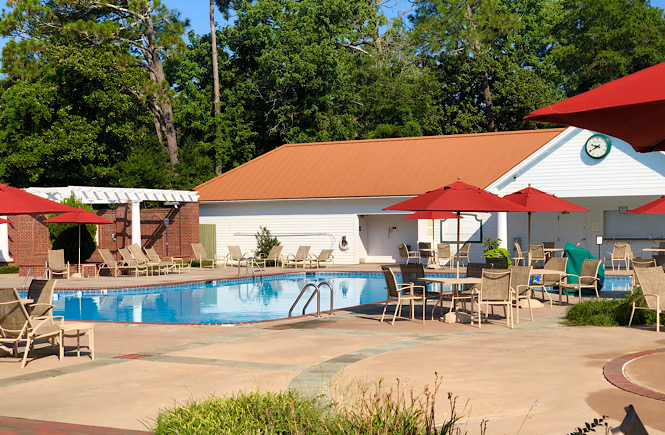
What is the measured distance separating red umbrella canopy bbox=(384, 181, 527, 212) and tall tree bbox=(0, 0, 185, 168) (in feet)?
87.5

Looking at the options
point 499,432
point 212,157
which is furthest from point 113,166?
point 499,432

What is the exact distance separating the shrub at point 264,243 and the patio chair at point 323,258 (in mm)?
→ 1613

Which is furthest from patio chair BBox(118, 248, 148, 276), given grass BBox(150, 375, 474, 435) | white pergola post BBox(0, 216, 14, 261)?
grass BBox(150, 375, 474, 435)

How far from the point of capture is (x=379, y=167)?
31.6 meters

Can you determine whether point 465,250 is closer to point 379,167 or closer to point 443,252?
point 443,252

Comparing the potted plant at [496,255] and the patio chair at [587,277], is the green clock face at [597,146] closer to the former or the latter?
the potted plant at [496,255]

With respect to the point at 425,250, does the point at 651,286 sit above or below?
below

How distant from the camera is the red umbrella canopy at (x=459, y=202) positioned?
13.1 metres

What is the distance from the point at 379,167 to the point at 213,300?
13.2m

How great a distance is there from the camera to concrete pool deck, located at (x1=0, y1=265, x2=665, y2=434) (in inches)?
263

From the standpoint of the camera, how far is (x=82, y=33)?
36.4m

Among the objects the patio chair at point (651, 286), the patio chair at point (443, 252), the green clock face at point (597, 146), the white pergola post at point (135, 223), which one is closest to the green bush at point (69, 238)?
the white pergola post at point (135, 223)

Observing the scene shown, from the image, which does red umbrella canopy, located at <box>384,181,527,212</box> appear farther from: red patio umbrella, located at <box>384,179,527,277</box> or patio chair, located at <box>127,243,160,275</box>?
patio chair, located at <box>127,243,160,275</box>

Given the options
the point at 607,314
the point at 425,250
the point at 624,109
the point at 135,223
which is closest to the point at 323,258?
the point at 425,250
